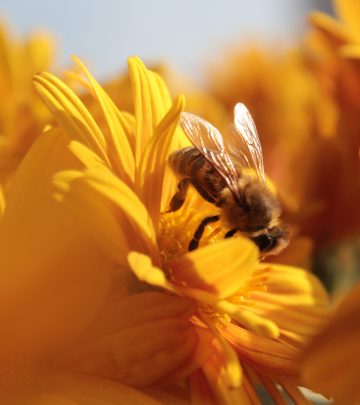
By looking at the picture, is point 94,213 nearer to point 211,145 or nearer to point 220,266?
point 220,266

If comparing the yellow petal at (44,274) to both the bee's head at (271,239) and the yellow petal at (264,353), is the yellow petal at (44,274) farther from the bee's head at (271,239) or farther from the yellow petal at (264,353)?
the bee's head at (271,239)

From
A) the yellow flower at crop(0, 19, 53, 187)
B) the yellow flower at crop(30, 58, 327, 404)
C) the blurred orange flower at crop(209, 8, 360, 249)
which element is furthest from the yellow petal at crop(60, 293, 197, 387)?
the blurred orange flower at crop(209, 8, 360, 249)

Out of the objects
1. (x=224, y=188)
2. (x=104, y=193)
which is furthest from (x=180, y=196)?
(x=104, y=193)

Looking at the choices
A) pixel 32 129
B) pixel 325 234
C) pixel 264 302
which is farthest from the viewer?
pixel 325 234

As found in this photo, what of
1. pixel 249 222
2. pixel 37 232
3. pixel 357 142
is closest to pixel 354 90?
pixel 357 142

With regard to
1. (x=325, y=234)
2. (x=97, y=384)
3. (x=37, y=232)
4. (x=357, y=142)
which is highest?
(x=37, y=232)

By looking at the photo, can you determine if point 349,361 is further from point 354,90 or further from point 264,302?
point 354,90
